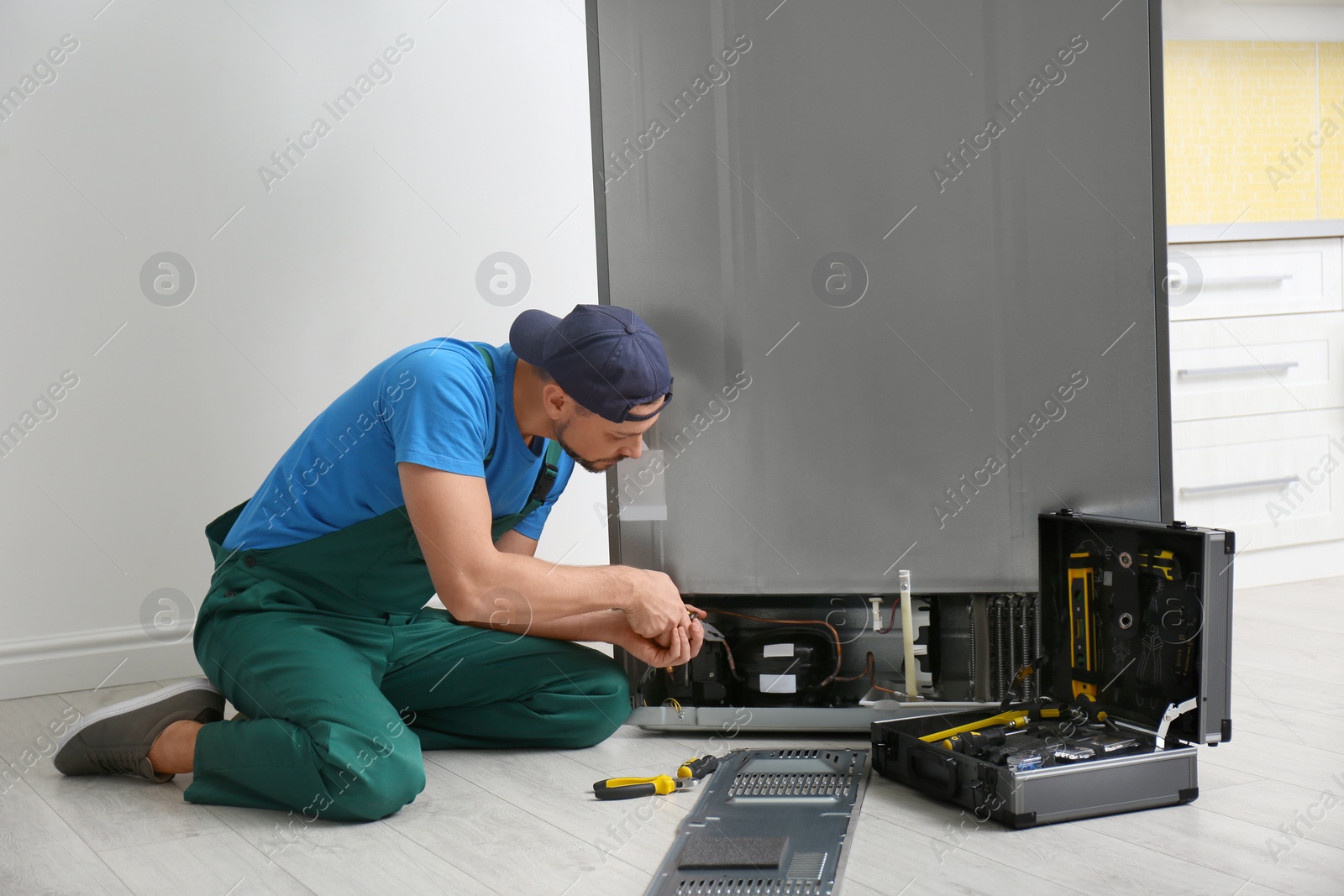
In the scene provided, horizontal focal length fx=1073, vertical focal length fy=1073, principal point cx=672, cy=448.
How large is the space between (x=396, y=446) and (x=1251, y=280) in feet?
7.57

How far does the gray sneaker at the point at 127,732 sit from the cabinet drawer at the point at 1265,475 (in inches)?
91.6

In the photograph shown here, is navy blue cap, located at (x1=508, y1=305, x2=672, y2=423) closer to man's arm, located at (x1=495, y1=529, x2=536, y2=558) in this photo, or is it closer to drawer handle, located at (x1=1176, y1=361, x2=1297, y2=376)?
man's arm, located at (x1=495, y1=529, x2=536, y2=558)

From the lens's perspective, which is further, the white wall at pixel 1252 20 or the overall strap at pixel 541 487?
the white wall at pixel 1252 20

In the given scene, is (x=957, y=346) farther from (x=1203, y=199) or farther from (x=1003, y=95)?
(x=1203, y=199)

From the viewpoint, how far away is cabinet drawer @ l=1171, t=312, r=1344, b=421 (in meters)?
2.73

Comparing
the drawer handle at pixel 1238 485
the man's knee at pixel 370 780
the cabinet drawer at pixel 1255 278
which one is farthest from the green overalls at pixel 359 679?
the cabinet drawer at pixel 1255 278

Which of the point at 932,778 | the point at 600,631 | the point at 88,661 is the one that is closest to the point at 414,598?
the point at 600,631

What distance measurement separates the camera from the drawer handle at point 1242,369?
2732 mm

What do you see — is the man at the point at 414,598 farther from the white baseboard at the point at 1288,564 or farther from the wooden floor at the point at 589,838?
the white baseboard at the point at 1288,564

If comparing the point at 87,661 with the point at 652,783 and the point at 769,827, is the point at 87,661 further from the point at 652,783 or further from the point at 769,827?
the point at 769,827

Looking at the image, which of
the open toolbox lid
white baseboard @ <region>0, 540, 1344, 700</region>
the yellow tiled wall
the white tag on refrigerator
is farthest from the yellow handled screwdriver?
the yellow tiled wall

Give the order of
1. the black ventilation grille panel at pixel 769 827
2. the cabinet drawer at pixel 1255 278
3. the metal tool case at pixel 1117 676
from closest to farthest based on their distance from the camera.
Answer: the black ventilation grille panel at pixel 769 827 < the metal tool case at pixel 1117 676 < the cabinet drawer at pixel 1255 278

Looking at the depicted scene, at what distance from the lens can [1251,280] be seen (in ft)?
9.05

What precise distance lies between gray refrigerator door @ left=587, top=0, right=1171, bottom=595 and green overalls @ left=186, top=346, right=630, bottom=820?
0.29m
